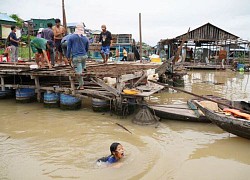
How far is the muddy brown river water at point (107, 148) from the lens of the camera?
184 inches

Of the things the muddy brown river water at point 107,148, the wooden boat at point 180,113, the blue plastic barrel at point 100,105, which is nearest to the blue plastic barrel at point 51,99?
the muddy brown river water at point 107,148

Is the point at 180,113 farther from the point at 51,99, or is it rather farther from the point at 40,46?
the point at 40,46

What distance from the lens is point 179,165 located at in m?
5.00

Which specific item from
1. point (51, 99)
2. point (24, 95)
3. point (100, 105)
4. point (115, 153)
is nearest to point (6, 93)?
point (24, 95)

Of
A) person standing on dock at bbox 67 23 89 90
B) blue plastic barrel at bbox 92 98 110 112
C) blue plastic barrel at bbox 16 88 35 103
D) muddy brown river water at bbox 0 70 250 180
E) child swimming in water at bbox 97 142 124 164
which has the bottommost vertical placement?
muddy brown river water at bbox 0 70 250 180

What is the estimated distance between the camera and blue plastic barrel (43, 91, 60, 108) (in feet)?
29.8

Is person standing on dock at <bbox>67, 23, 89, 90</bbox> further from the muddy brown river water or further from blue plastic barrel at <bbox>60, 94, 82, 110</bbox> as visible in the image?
the muddy brown river water

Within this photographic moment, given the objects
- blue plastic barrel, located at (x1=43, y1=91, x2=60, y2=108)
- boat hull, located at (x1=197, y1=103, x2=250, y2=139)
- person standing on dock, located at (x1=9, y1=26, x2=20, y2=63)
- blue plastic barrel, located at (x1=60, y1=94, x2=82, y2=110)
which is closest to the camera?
boat hull, located at (x1=197, y1=103, x2=250, y2=139)

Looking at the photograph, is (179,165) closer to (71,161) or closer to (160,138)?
(160,138)

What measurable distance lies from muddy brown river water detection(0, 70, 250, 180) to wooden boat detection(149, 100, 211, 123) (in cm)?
19

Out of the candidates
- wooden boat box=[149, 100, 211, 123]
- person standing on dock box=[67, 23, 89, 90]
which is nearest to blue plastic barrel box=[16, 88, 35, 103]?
person standing on dock box=[67, 23, 89, 90]

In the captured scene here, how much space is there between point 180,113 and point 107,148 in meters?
2.95

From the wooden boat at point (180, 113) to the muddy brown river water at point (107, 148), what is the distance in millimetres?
185

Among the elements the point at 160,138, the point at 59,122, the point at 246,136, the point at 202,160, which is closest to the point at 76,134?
the point at 59,122
